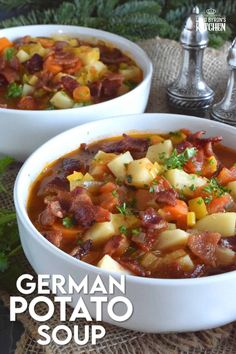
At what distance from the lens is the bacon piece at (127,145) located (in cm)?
268

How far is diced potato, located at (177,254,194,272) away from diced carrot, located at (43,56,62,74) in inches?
62.5

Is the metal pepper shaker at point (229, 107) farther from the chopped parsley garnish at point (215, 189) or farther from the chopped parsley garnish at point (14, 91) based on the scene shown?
the chopped parsley garnish at point (14, 91)

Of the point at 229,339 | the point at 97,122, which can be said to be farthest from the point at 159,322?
the point at 97,122

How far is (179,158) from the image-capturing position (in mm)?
2521

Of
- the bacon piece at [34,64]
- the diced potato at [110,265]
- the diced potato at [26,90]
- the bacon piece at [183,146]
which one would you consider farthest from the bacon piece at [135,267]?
the bacon piece at [34,64]

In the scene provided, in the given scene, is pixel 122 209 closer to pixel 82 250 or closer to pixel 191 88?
pixel 82 250

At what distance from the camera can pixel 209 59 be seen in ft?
12.3

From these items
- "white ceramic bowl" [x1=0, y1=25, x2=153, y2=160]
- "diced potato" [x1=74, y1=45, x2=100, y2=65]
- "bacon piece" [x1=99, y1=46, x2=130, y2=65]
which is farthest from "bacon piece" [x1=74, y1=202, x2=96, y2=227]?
"bacon piece" [x1=99, y1=46, x2=130, y2=65]

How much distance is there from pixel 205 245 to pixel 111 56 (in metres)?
1.83

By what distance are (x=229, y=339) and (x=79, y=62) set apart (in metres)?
1.83

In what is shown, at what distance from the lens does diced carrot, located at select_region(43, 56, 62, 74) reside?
330 cm

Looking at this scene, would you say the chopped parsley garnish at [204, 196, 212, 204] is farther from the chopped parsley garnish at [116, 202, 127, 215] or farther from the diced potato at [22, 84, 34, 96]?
the diced potato at [22, 84, 34, 96]

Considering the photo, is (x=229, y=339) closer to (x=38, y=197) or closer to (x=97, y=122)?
(x=38, y=197)

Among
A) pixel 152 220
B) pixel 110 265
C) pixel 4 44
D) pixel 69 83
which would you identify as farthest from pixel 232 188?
pixel 4 44
